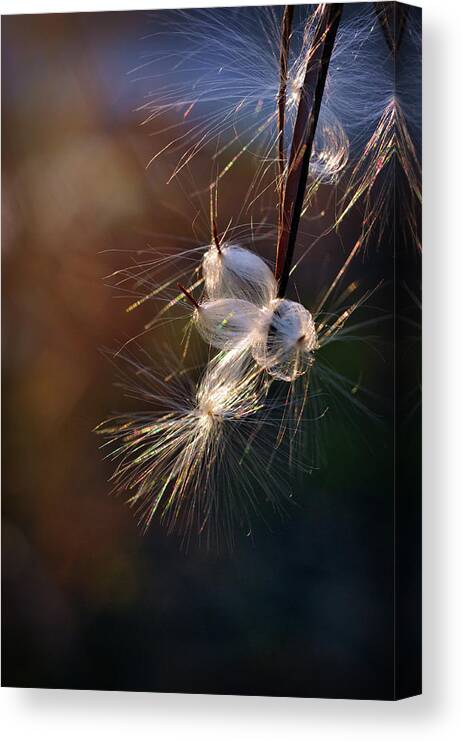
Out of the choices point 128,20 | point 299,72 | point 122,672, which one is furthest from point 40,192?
point 122,672

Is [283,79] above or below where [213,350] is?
above

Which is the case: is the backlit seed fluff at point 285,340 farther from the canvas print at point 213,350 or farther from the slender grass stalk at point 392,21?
the slender grass stalk at point 392,21

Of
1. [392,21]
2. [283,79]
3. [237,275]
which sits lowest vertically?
[237,275]

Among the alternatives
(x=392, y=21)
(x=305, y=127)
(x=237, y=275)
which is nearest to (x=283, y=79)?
(x=305, y=127)

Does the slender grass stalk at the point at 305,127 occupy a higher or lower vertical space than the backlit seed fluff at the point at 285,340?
higher

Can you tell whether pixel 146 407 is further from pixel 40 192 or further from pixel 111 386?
pixel 40 192

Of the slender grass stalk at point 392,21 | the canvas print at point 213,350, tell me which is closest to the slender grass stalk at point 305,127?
the canvas print at point 213,350

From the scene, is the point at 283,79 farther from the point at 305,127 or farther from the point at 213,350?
the point at 213,350
